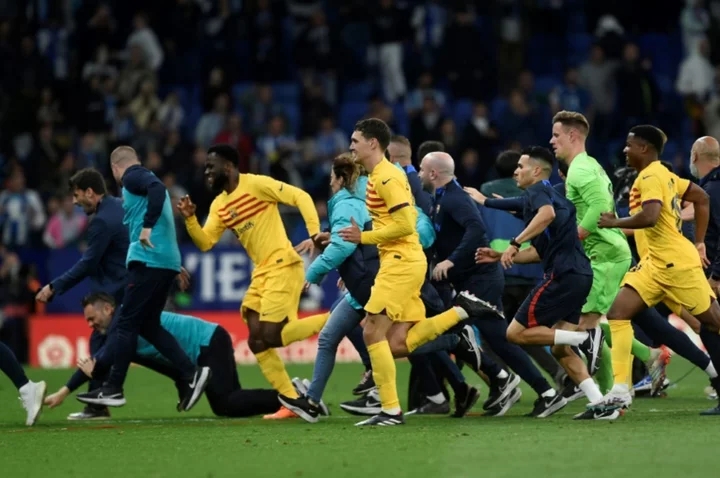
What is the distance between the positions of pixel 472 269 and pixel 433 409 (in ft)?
4.31

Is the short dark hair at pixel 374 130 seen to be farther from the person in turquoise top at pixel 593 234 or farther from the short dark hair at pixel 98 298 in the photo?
the short dark hair at pixel 98 298

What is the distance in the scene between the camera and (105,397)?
1195 centimetres

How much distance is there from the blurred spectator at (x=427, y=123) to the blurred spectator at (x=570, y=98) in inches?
72.0

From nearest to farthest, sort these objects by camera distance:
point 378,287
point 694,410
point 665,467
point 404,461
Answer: point 665,467, point 404,461, point 378,287, point 694,410

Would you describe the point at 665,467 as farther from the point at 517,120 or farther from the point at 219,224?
the point at 517,120

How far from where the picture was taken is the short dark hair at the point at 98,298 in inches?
498

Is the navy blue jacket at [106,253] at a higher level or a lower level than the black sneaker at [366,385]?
higher

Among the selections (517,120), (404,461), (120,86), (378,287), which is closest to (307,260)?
(517,120)

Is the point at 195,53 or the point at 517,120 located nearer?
the point at 517,120

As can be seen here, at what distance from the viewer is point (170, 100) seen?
2356 centimetres

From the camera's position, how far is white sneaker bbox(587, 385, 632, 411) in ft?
34.4

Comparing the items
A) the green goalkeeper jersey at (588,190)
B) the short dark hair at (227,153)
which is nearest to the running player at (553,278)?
the green goalkeeper jersey at (588,190)

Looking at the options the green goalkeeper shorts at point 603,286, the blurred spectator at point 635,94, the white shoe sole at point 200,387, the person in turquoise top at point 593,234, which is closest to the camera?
the person in turquoise top at point 593,234

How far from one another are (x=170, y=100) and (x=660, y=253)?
14.1m
